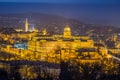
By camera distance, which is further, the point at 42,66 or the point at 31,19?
the point at 31,19

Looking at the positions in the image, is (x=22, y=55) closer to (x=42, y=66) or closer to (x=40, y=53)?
(x=40, y=53)

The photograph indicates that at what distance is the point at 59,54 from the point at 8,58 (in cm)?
286

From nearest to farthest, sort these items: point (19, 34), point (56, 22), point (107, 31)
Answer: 1. point (19, 34)
2. point (107, 31)
3. point (56, 22)

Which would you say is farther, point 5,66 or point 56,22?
point 56,22

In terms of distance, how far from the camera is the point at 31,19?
56.0 meters

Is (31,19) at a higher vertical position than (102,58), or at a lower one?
higher

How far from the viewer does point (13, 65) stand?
80.4 feet

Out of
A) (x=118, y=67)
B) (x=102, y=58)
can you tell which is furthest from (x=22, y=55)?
(x=118, y=67)

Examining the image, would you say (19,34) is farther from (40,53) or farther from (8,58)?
(8,58)

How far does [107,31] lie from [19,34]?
9370 millimetres

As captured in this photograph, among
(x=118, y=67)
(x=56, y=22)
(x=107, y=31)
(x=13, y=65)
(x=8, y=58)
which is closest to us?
(x=13, y=65)

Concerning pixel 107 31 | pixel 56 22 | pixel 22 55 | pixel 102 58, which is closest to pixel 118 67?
pixel 102 58

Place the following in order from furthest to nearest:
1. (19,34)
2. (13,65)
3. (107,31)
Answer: (107,31) → (19,34) → (13,65)

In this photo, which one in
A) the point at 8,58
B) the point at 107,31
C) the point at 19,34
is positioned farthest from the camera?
the point at 107,31
